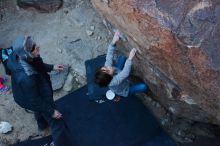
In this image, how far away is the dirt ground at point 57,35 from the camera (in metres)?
6.33

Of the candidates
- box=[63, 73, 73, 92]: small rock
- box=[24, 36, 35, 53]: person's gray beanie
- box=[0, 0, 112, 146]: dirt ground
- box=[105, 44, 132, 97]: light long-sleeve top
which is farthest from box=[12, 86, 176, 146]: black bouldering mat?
box=[24, 36, 35, 53]: person's gray beanie

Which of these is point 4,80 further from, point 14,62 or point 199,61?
point 199,61

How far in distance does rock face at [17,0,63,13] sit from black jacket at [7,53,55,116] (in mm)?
2306

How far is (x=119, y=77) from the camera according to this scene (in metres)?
5.36

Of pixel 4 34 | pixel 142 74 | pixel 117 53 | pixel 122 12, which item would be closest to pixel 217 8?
pixel 122 12

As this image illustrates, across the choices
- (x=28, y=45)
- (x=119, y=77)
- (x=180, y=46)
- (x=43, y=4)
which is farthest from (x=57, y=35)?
(x=180, y=46)

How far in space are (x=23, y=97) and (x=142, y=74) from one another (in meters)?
1.71

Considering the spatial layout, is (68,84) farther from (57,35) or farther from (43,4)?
(43,4)

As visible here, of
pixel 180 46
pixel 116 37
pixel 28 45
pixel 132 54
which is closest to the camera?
pixel 180 46

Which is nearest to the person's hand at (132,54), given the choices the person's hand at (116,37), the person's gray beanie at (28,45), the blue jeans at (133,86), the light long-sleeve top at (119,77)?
the light long-sleeve top at (119,77)

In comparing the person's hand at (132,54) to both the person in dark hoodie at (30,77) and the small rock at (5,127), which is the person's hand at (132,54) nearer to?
the person in dark hoodie at (30,77)

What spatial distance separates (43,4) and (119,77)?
264 centimetres

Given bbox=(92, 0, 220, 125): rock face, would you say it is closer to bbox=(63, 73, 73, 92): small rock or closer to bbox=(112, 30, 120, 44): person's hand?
bbox=(112, 30, 120, 44): person's hand

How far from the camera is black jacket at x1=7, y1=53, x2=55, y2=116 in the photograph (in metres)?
4.74
